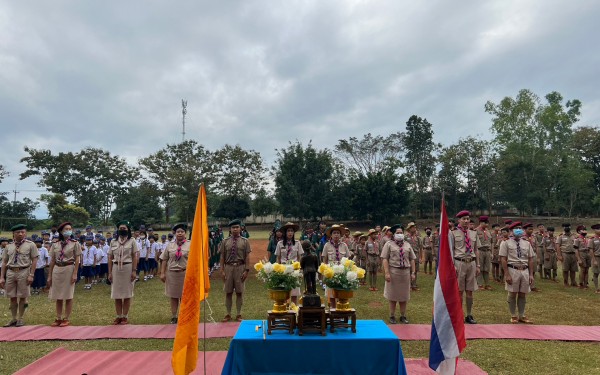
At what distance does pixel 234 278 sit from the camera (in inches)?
319

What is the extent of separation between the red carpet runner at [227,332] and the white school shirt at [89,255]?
5.65m

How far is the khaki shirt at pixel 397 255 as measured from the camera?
7.81 meters

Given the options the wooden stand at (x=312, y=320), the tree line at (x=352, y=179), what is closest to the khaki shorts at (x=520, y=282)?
the wooden stand at (x=312, y=320)

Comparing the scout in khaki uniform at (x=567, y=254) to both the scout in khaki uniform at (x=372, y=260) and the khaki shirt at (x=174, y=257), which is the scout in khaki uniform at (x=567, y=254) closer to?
the scout in khaki uniform at (x=372, y=260)

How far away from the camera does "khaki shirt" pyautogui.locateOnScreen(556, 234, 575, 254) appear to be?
1215 cm

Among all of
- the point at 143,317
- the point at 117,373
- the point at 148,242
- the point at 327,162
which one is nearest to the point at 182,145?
the point at 327,162

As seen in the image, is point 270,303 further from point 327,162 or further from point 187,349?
point 327,162

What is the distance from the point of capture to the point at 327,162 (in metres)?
42.2

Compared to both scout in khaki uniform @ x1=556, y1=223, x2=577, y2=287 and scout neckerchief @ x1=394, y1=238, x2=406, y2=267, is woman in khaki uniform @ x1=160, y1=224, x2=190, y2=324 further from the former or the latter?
scout in khaki uniform @ x1=556, y1=223, x2=577, y2=287

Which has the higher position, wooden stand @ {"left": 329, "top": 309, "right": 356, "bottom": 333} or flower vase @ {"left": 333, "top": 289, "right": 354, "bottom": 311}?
flower vase @ {"left": 333, "top": 289, "right": 354, "bottom": 311}

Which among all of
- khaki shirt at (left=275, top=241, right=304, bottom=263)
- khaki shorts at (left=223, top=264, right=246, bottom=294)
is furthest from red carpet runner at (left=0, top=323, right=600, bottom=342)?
khaki shirt at (left=275, top=241, right=304, bottom=263)

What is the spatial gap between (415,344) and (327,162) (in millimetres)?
36375

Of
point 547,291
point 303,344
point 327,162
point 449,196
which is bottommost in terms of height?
point 547,291

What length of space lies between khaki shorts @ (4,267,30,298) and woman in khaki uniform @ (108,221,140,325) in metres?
1.69
